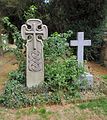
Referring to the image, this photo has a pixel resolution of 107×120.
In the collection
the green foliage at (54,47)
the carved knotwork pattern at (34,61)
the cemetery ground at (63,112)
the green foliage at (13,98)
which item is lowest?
the cemetery ground at (63,112)

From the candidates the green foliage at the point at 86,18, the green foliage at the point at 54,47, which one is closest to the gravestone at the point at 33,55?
the green foliage at the point at 54,47

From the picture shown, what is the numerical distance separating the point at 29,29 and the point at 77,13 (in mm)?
7017

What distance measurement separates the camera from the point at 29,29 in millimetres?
7379

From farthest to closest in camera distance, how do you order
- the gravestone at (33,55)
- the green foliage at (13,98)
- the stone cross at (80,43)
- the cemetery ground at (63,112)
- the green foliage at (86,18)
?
the green foliage at (86,18)
the stone cross at (80,43)
the gravestone at (33,55)
the green foliage at (13,98)
the cemetery ground at (63,112)

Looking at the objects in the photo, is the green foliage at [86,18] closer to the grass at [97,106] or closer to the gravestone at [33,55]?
the gravestone at [33,55]

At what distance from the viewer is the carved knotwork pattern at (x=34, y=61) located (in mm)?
7340

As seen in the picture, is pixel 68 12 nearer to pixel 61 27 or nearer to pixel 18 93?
pixel 61 27

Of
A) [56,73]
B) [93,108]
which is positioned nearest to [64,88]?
[56,73]

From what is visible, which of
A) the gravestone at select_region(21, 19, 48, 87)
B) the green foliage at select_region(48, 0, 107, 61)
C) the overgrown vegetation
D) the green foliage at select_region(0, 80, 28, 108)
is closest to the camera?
the green foliage at select_region(0, 80, 28, 108)

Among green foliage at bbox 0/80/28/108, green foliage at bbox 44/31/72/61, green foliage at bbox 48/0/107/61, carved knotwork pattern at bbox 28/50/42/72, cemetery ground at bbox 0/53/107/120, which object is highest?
green foliage at bbox 48/0/107/61

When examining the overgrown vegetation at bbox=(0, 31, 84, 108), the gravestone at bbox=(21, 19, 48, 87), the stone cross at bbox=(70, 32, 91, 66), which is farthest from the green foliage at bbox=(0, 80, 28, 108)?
the stone cross at bbox=(70, 32, 91, 66)

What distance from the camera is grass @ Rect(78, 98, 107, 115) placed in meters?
6.45

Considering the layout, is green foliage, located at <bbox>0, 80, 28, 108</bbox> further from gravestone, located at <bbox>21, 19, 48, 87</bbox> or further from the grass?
the grass

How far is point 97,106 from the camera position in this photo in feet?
21.8
